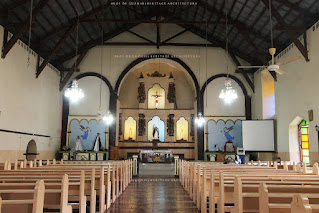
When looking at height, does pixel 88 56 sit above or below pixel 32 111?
above

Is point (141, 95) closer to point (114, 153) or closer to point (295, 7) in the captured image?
point (114, 153)

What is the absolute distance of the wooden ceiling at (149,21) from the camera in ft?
38.2

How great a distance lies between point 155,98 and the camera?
21500mm

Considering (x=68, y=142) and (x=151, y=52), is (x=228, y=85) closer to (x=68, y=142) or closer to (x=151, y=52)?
(x=151, y=52)

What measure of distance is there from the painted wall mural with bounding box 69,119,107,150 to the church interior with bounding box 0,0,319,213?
0.19 feet

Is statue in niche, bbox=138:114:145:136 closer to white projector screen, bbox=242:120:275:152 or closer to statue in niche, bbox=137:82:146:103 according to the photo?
statue in niche, bbox=137:82:146:103

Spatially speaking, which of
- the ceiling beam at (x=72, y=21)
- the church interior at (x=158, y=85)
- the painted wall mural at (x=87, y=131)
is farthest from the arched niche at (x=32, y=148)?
the ceiling beam at (x=72, y=21)

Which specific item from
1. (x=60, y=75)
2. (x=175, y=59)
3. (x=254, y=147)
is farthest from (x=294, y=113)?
(x=60, y=75)

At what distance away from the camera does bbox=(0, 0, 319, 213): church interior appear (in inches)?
465

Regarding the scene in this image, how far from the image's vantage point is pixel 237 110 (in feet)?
61.1

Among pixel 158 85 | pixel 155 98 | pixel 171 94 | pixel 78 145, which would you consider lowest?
pixel 78 145

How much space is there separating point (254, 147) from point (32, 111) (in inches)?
441

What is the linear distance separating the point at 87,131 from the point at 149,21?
731 centimetres

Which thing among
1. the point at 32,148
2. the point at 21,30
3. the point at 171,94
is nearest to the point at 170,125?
the point at 171,94
